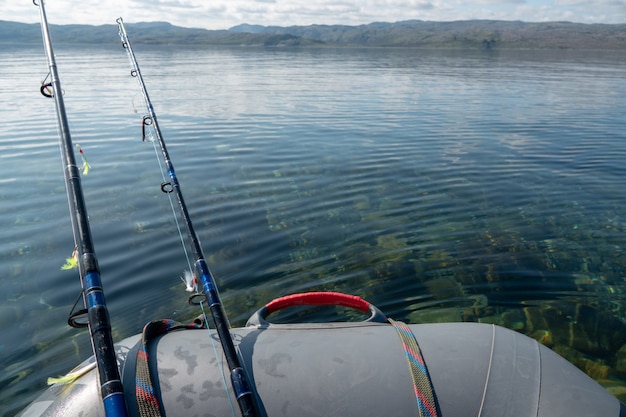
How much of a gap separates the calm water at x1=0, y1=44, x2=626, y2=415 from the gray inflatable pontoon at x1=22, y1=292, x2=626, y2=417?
299cm

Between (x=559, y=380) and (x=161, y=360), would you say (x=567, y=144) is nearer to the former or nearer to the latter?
(x=559, y=380)

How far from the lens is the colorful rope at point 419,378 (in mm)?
2656

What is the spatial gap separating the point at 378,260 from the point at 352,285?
0.96 meters

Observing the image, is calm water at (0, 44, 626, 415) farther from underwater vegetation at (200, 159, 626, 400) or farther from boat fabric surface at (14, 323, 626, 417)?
boat fabric surface at (14, 323, 626, 417)

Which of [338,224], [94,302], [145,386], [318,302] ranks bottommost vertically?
[338,224]

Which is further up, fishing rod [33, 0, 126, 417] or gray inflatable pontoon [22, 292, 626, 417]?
fishing rod [33, 0, 126, 417]

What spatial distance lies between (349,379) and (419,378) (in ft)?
1.53

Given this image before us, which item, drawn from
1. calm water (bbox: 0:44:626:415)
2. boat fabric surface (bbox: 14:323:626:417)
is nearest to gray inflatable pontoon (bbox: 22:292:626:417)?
boat fabric surface (bbox: 14:323:626:417)

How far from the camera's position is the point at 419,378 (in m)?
2.80

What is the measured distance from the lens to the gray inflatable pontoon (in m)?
2.64

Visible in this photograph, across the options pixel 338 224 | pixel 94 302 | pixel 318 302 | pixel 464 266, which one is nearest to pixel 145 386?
pixel 94 302

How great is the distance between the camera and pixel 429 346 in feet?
10.2

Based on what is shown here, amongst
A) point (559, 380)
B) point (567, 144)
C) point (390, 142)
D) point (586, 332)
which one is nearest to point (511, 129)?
point (567, 144)

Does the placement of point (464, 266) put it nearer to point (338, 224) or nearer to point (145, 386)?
point (338, 224)
